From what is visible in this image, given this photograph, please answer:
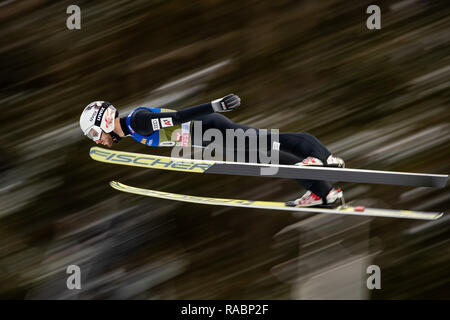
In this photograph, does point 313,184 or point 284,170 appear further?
point 313,184

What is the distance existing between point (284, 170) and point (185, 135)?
36.5 inches

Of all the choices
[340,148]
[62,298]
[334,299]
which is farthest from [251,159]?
[62,298]

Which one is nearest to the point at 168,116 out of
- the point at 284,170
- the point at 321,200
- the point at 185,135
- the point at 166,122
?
the point at 166,122

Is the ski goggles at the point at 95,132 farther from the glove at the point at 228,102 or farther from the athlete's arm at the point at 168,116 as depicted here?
the glove at the point at 228,102

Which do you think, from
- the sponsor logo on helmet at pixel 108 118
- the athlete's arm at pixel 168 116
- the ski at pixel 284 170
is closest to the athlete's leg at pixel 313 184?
the ski at pixel 284 170

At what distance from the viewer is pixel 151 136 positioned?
4824 mm

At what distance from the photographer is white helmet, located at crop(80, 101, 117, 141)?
484 cm

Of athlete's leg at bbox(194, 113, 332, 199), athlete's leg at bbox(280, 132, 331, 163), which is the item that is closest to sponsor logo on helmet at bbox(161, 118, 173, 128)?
athlete's leg at bbox(194, 113, 332, 199)

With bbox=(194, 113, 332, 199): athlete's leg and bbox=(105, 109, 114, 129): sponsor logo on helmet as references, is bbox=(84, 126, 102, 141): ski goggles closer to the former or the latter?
bbox=(105, 109, 114, 129): sponsor logo on helmet

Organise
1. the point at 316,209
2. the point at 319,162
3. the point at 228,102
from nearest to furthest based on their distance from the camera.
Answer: the point at 228,102
the point at 319,162
the point at 316,209

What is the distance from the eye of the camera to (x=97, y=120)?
4.83m

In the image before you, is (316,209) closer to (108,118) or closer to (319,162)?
(319,162)

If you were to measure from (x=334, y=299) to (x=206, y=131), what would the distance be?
2634 mm

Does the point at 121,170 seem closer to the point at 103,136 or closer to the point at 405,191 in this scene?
the point at 103,136
